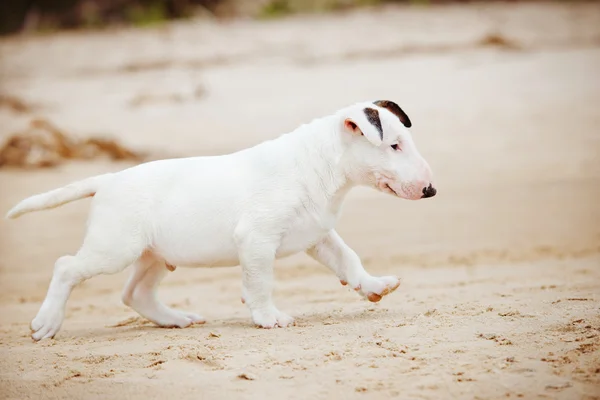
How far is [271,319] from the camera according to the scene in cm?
557

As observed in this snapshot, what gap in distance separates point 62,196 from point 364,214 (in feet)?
16.8

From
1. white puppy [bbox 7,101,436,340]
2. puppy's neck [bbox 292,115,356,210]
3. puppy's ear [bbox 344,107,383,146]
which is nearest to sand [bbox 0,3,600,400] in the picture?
white puppy [bbox 7,101,436,340]

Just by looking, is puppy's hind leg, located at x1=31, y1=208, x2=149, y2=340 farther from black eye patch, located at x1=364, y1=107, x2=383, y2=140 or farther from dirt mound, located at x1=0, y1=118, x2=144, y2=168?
dirt mound, located at x1=0, y1=118, x2=144, y2=168

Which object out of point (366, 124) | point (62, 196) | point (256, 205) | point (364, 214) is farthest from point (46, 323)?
point (364, 214)

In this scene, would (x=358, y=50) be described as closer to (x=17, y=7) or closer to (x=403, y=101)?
(x=403, y=101)

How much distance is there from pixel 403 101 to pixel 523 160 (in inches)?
90.4

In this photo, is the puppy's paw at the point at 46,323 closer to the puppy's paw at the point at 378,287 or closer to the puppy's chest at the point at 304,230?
the puppy's chest at the point at 304,230

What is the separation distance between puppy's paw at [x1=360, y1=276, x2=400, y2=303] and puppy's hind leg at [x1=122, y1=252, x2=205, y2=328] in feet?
3.79

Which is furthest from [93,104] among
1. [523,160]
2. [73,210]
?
[523,160]

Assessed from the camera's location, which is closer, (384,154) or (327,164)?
(384,154)

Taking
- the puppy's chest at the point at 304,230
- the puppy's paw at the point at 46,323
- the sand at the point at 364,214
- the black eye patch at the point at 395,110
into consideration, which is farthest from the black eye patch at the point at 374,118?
the puppy's paw at the point at 46,323

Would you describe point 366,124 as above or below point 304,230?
above

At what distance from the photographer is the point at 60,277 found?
5.76 metres

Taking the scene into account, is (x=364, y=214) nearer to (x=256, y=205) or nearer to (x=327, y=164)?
(x=327, y=164)
